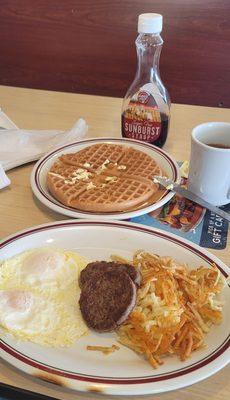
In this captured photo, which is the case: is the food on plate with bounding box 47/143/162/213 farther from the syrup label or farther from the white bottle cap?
the white bottle cap

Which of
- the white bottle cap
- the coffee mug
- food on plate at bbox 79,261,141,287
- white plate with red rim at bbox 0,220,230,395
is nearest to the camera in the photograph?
white plate with red rim at bbox 0,220,230,395

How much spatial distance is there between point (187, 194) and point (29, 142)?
560 mm

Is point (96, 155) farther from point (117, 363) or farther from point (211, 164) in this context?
point (117, 363)

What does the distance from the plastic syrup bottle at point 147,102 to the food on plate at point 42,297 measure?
→ 1.83ft

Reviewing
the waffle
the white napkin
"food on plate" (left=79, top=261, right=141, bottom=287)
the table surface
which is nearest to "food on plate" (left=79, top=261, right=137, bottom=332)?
"food on plate" (left=79, top=261, right=141, bottom=287)

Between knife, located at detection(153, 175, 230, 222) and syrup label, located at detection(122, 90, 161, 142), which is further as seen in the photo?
syrup label, located at detection(122, 90, 161, 142)

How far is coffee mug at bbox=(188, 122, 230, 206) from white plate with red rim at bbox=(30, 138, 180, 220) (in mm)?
78

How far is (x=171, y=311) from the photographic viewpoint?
0.76 meters

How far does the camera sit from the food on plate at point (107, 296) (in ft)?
2.46

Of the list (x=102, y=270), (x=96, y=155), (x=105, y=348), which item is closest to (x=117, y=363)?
(x=105, y=348)

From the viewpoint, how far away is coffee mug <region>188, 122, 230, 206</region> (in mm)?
1029

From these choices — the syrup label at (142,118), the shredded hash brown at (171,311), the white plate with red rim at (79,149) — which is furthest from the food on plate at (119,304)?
the syrup label at (142,118)

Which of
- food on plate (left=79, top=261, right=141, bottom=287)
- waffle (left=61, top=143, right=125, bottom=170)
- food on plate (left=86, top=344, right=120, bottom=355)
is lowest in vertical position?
food on plate (left=86, top=344, right=120, bottom=355)

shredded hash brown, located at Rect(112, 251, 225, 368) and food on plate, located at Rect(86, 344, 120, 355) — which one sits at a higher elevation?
shredded hash brown, located at Rect(112, 251, 225, 368)
